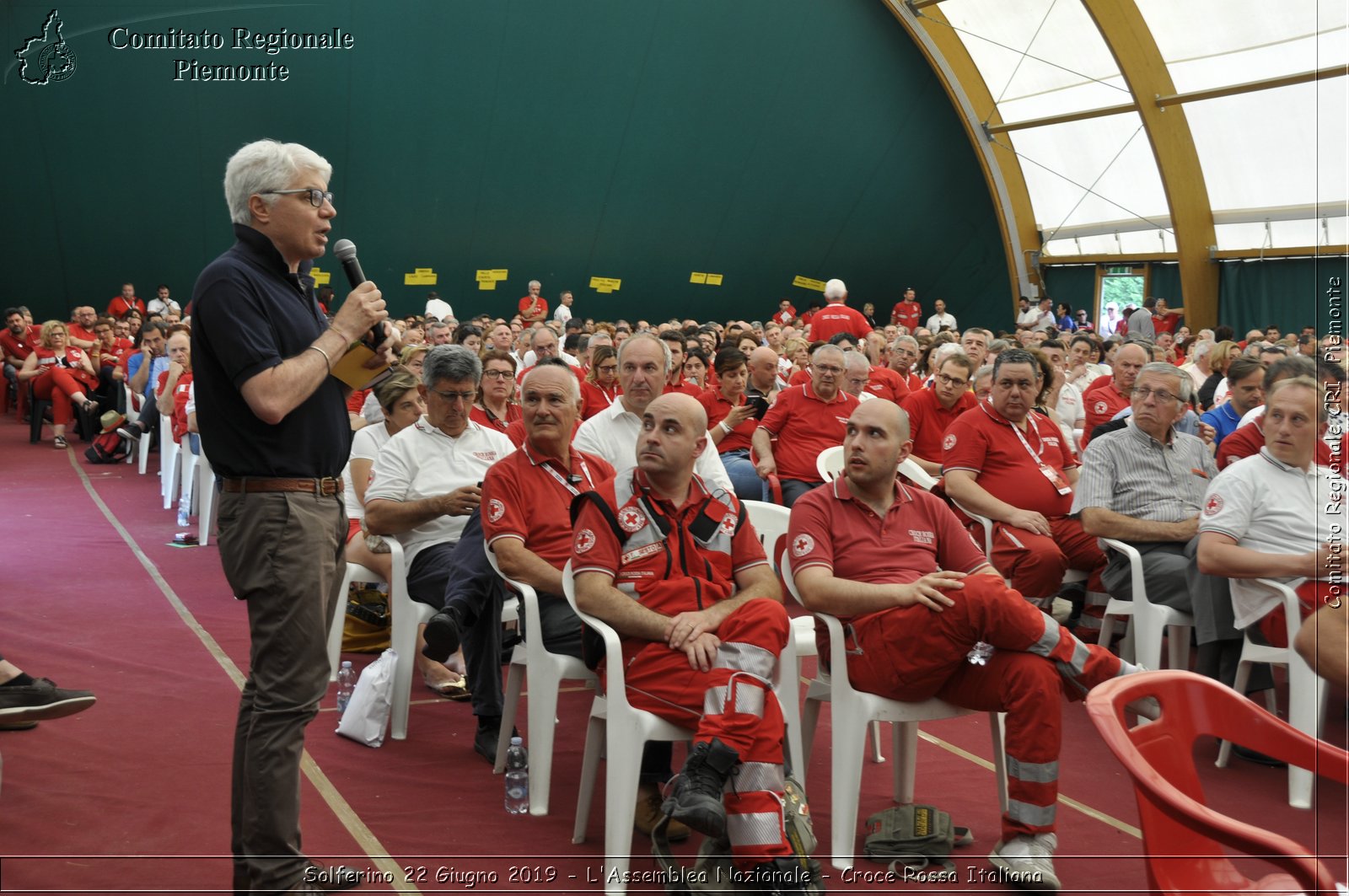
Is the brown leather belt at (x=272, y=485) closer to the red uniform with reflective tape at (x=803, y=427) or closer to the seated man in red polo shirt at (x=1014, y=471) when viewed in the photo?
the seated man in red polo shirt at (x=1014, y=471)

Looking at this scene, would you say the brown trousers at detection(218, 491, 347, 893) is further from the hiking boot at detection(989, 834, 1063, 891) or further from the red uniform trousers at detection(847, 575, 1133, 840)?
the hiking boot at detection(989, 834, 1063, 891)

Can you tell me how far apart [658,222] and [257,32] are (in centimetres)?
689

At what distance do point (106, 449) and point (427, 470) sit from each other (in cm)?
770

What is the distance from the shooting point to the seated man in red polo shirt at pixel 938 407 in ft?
19.6

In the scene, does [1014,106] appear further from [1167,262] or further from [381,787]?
[381,787]

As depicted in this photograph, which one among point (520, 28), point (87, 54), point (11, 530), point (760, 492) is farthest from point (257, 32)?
point (760, 492)

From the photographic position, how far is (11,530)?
724 centimetres

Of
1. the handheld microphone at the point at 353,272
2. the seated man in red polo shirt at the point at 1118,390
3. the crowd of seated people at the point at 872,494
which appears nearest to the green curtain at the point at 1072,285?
the crowd of seated people at the point at 872,494

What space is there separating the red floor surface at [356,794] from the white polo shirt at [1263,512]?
564mm

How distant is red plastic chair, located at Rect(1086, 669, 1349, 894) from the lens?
1523 millimetres

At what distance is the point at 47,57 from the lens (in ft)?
51.5

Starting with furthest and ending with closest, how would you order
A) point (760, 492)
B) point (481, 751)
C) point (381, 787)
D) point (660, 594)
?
1. point (760, 492)
2. point (481, 751)
3. point (381, 787)
4. point (660, 594)

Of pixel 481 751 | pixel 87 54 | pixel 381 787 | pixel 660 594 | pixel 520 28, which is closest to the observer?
pixel 660 594

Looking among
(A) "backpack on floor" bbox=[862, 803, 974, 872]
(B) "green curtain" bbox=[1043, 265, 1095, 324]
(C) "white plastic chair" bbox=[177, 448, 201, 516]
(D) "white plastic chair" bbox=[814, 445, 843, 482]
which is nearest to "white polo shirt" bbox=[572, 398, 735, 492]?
(D) "white plastic chair" bbox=[814, 445, 843, 482]
